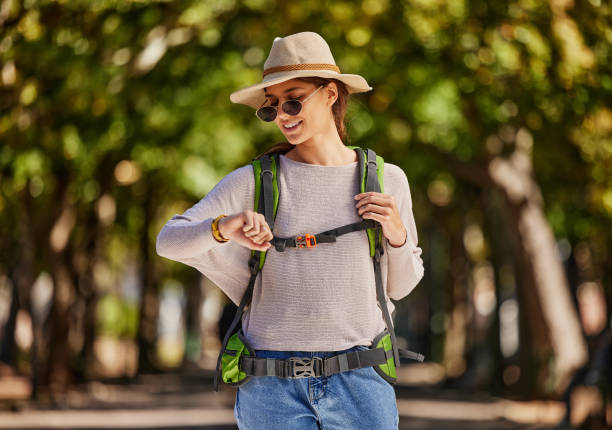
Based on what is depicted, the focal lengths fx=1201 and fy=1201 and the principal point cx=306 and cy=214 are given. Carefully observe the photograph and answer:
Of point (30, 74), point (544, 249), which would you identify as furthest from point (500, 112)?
point (30, 74)

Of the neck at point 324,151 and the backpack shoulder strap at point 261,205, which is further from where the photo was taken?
the neck at point 324,151

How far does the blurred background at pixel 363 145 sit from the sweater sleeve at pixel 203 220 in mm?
7437

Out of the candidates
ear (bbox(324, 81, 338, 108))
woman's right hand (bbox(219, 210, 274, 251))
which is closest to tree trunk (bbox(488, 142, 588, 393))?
ear (bbox(324, 81, 338, 108))

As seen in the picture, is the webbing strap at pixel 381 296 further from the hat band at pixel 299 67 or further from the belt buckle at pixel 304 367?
the hat band at pixel 299 67

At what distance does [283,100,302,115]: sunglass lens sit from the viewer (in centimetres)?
385

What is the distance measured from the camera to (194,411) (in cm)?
1969

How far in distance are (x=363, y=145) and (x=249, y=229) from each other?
17.0 metres

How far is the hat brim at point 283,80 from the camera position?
384cm

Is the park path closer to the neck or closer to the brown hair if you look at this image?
the brown hair

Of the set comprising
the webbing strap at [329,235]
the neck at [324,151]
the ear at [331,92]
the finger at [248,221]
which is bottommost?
the webbing strap at [329,235]

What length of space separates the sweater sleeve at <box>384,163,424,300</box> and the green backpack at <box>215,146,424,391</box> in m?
0.06

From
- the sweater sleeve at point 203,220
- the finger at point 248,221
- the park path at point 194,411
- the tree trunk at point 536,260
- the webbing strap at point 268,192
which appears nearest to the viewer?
the finger at point 248,221

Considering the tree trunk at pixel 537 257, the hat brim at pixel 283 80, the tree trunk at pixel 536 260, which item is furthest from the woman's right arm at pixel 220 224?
the tree trunk at pixel 537 257

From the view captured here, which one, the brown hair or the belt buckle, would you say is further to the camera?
the brown hair
